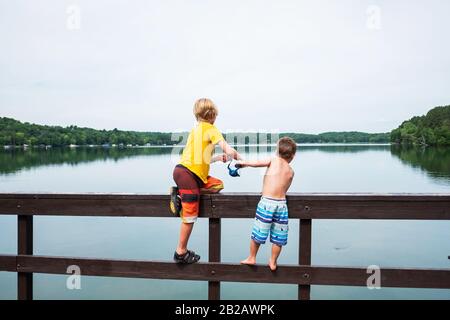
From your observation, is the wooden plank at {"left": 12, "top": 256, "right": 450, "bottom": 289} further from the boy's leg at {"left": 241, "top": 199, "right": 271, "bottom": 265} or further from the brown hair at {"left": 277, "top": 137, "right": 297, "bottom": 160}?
the brown hair at {"left": 277, "top": 137, "right": 297, "bottom": 160}

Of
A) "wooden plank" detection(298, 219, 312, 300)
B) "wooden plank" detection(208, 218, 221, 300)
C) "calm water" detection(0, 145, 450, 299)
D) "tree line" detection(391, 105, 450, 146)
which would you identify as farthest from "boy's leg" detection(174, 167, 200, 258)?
"tree line" detection(391, 105, 450, 146)

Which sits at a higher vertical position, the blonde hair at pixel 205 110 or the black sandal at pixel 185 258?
the blonde hair at pixel 205 110

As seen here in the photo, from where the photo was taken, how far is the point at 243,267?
2.64 meters

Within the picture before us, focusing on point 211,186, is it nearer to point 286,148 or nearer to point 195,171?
point 195,171

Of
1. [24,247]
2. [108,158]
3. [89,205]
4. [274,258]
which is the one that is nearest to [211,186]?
[274,258]

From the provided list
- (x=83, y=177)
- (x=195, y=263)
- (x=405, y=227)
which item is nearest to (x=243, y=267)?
(x=195, y=263)

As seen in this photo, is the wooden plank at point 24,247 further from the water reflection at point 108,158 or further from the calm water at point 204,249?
the calm water at point 204,249

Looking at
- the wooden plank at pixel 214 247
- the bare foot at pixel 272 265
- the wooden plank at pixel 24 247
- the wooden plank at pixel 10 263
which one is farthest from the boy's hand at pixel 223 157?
the wooden plank at pixel 10 263

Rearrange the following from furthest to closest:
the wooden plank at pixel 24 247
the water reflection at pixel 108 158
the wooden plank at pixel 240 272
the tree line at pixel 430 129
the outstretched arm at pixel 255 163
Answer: the tree line at pixel 430 129, the water reflection at pixel 108 158, the wooden plank at pixel 24 247, the outstretched arm at pixel 255 163, the wooden plank at pixel 240 272

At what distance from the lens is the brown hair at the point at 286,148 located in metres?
2.72

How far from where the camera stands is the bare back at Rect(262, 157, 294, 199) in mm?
2566

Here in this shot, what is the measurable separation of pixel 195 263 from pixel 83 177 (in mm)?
52023

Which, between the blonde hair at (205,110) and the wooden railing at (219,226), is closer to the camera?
the wooden railing at (219,226)
